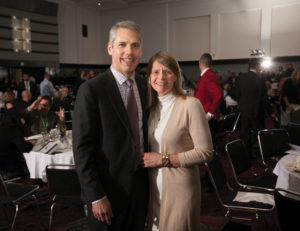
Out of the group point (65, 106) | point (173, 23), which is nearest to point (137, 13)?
point (173, 23)

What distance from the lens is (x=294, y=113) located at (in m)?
4.91

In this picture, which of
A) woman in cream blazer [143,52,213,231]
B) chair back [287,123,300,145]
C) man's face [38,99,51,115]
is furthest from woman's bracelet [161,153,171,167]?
man's face [38,99,51,115]

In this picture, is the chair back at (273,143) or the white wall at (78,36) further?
the white wall at (78,36)

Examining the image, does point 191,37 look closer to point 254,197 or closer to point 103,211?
point 254,197

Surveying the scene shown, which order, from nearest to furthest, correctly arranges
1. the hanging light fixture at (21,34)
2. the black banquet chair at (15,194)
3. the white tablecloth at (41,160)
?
the black banquet chair at (15,194) → the white tablecloth at (41,160) → the hanging light fixture at (21,34)

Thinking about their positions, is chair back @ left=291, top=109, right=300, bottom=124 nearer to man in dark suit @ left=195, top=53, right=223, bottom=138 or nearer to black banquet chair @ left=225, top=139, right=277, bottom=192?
man in dark suit @ left=195, top=53, right=223, bottom=138

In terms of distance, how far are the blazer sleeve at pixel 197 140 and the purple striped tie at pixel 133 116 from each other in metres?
0.24

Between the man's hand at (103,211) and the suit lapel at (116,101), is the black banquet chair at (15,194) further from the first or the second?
the suit lapel at (116,101)

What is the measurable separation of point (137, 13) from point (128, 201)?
1504 centimetres

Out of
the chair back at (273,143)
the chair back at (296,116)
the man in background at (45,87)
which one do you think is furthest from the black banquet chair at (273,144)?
the man in background at (45,87)

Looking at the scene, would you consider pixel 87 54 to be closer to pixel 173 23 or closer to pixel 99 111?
pixel 173 23

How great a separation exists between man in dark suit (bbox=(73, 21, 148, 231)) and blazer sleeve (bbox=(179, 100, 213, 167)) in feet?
0.83

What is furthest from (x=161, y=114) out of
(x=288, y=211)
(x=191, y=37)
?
(x=191, y=37)

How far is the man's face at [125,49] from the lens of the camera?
4.86ft
